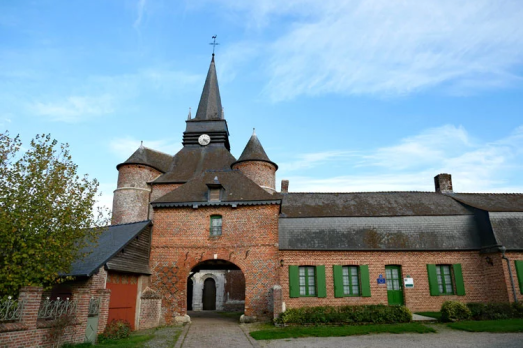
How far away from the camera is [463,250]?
53.6 feet

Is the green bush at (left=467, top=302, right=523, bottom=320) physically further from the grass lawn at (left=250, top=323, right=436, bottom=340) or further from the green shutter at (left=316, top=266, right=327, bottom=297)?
the green shutter at (left=316, top=266, right=327, bottom=297)

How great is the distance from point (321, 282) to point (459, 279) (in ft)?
20.3

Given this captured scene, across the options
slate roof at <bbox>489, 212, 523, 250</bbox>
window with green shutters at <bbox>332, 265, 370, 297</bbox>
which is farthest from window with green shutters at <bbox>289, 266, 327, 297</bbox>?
slate roof at <bbox>489, 212, 523, 250</bbox>

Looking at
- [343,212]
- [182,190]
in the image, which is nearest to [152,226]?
[182,190]

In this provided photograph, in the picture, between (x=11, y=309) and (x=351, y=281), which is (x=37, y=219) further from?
(x=351, y=281)

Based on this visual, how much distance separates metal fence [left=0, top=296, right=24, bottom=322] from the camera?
7.43 metres

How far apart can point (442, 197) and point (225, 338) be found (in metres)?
14.7

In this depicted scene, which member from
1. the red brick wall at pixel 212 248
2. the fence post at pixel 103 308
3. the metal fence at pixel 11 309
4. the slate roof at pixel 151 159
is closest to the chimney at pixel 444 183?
the red brick wall at pixel 212 248

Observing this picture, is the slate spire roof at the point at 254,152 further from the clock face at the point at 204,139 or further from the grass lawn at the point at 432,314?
the grass lawn at the point at 432,314

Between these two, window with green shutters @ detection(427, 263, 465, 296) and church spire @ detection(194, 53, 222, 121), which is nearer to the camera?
window with green shutters @ detection(427, 263, 465, 296)

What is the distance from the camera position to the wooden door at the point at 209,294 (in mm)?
25672

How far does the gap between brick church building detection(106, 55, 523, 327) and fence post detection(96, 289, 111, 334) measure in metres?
2.43

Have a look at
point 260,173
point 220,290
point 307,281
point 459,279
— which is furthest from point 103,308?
point 220,290

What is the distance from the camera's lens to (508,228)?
16250 mm
